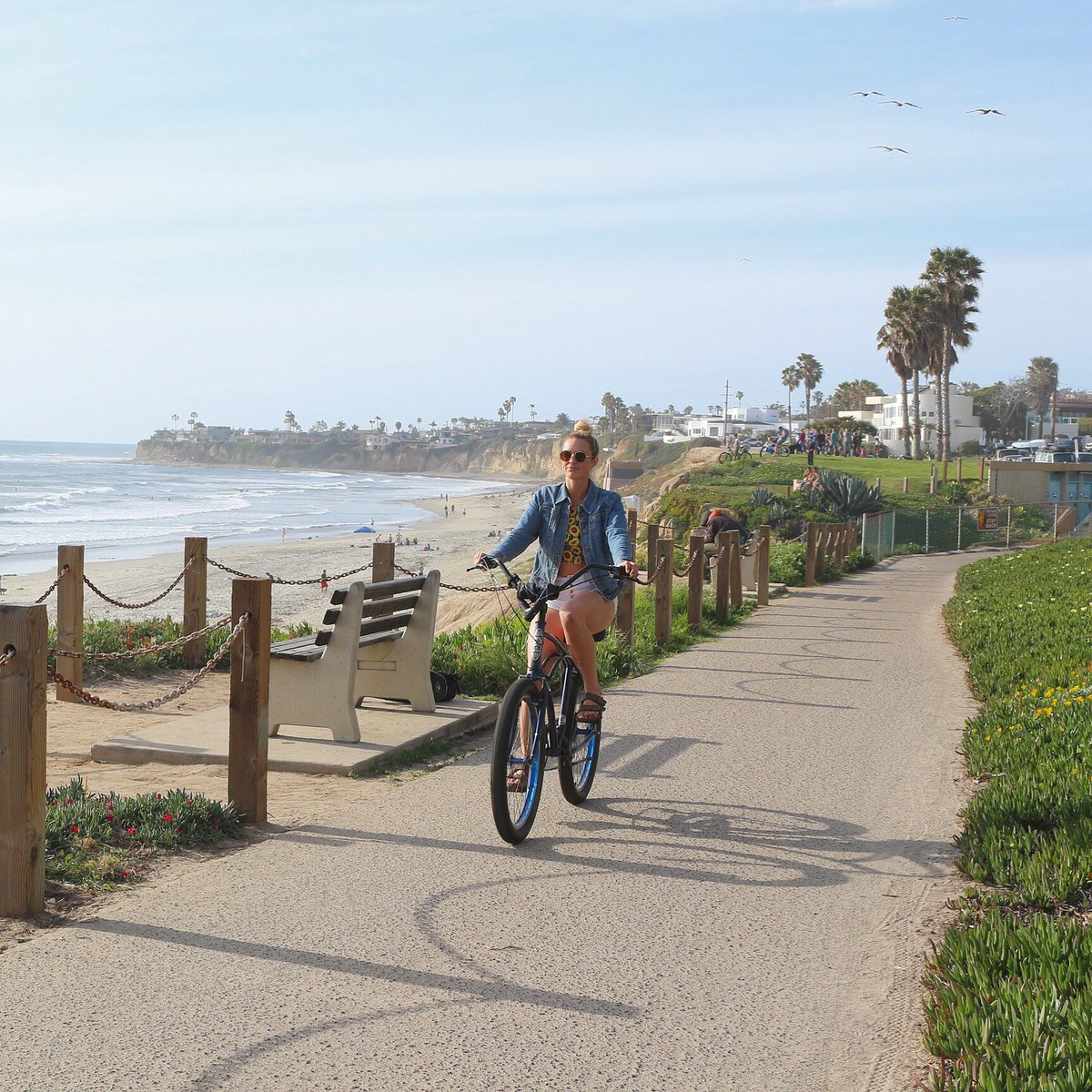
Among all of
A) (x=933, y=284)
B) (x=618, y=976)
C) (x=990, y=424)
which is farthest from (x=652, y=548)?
(x=990, y=424)

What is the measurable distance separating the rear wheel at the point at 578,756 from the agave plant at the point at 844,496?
3545 cm

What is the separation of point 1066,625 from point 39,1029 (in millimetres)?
11240

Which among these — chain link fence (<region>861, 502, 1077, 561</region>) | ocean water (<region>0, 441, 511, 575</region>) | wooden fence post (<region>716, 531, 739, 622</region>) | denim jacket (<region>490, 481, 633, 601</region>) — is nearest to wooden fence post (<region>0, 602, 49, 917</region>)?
denim jacket (<region>490, 481, 633, 601</region>)

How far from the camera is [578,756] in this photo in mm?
6387

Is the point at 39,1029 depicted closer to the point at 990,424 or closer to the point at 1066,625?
the point at 1066,625

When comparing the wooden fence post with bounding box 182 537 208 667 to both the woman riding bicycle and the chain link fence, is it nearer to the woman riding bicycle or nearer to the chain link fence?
the woman riding bicycle

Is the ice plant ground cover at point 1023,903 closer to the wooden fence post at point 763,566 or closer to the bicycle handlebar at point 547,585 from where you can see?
the bicycle handlebar at point 547,585

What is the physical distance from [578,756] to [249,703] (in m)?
1.58

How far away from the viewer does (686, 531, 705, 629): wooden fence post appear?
1507 cm

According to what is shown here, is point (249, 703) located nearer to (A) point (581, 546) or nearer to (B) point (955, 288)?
(A) point (581, 546)

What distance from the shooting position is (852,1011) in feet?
13.2

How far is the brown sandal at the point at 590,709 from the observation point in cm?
629

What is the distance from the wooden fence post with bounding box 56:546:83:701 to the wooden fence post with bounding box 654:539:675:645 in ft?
18.4

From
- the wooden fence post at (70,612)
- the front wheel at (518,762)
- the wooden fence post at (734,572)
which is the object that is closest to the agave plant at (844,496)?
the wooden fence post at (734,572)
